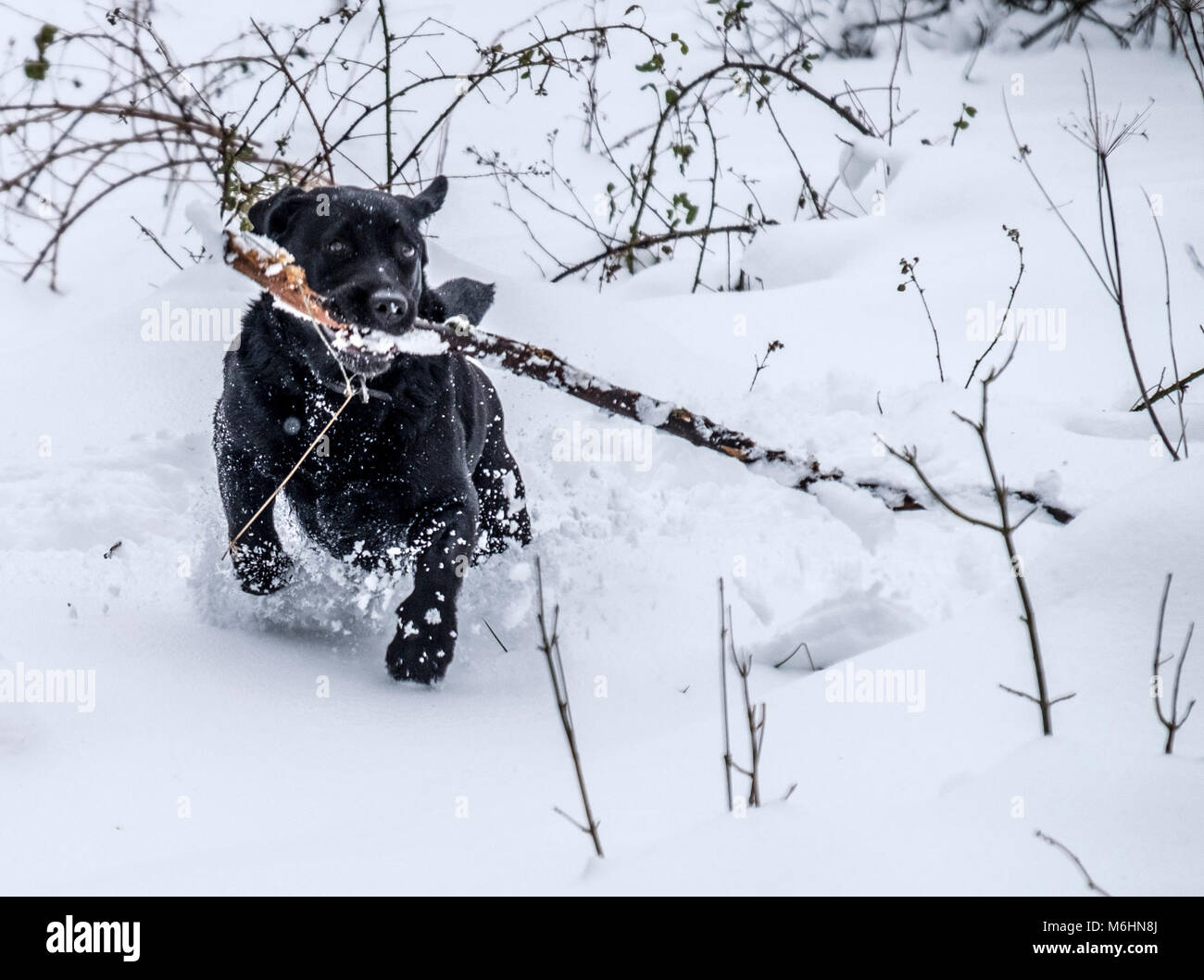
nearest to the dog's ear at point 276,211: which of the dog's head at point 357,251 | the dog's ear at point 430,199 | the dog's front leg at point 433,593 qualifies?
the dog's head at point 357,251

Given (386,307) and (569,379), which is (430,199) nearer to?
(386,307)

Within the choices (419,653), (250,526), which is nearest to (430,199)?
(250,526)

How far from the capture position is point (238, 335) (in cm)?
318

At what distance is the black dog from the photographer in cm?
299

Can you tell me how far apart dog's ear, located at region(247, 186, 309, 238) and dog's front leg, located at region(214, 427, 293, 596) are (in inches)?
23.0

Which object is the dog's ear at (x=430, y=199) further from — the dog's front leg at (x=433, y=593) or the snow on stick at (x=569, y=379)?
the dog's front leg at (x=433, y=593)

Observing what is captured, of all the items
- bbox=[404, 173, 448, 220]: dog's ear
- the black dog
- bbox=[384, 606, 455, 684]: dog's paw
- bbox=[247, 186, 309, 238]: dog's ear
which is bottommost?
bbox=[384, 606, 455, 684]: dog's paw

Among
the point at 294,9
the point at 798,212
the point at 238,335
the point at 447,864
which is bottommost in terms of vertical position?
the point at 447,864

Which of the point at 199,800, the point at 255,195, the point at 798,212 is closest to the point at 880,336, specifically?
the point at 798,212

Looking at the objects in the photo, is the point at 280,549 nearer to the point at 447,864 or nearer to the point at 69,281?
the point at 447,864

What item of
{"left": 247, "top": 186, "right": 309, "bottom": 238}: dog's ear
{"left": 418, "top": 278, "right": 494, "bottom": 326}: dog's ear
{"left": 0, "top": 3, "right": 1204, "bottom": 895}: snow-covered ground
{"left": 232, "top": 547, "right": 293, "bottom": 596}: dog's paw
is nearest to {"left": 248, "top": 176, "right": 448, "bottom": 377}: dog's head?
{"left": 247, "top": 186, "right": 309, "bottom": 238}: dog's ear

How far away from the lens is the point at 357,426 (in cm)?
307

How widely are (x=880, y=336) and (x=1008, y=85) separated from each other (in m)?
4.39

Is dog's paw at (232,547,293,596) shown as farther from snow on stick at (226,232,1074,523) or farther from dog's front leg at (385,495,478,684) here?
snow on stick at (226,232,1074,523)
